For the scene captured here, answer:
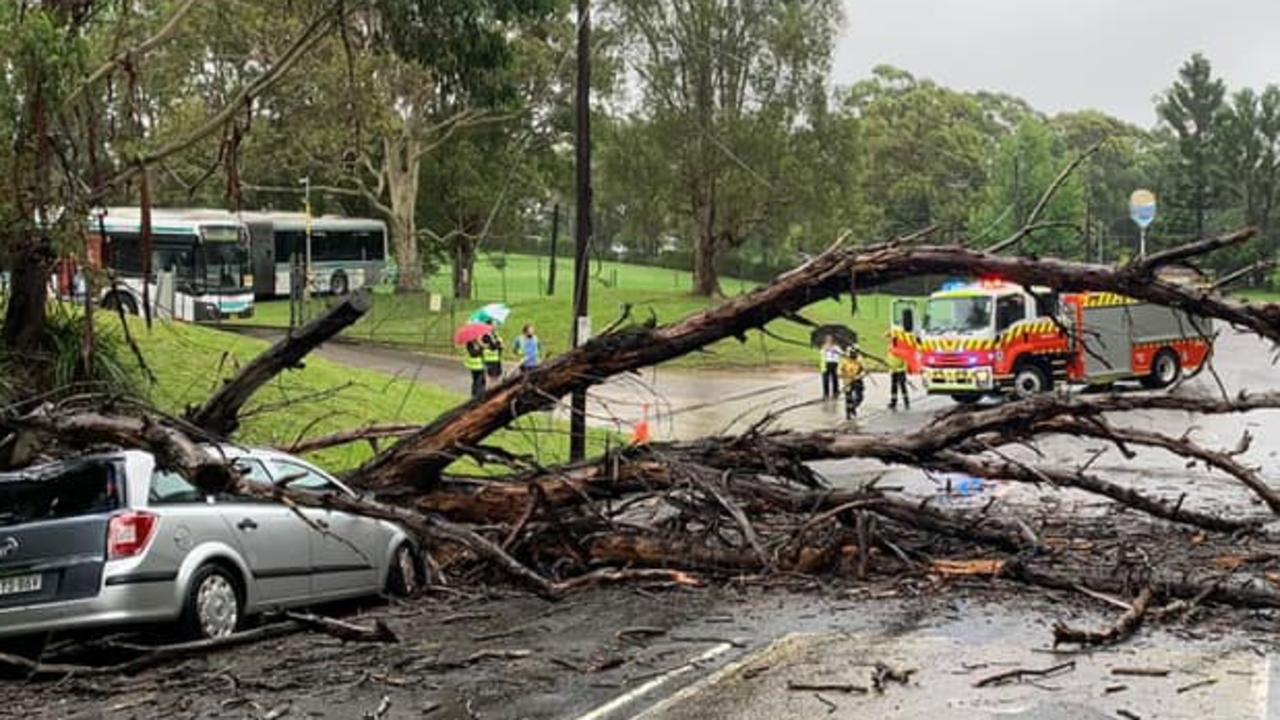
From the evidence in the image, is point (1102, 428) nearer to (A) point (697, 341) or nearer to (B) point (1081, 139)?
(A) point (697, 341)

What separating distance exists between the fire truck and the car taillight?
2216cm

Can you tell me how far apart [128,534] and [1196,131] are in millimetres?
82748

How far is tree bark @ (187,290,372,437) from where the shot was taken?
440 inches

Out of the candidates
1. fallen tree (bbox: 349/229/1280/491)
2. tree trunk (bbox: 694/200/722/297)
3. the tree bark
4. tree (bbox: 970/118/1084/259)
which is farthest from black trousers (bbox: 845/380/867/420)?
tree (bbox: 970/118/1084/259)

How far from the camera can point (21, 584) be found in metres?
8.42

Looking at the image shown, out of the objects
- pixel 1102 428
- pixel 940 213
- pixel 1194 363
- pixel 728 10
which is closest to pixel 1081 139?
pixel 940 213

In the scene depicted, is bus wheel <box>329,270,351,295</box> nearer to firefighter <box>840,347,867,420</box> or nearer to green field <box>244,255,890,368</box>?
green field <box>244,255,890,368</box>

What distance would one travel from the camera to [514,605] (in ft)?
32.8

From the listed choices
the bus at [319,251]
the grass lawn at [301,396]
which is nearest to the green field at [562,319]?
the bus at [319,251]

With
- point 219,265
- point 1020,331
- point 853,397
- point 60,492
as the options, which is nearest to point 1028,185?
point 1020,331

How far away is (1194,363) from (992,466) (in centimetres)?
2593

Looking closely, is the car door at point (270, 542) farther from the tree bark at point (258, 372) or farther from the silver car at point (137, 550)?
the tree bark at point (258, 372)

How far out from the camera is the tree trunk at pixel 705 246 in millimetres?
51594

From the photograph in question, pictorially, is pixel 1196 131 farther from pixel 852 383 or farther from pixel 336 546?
pixel 336 546
